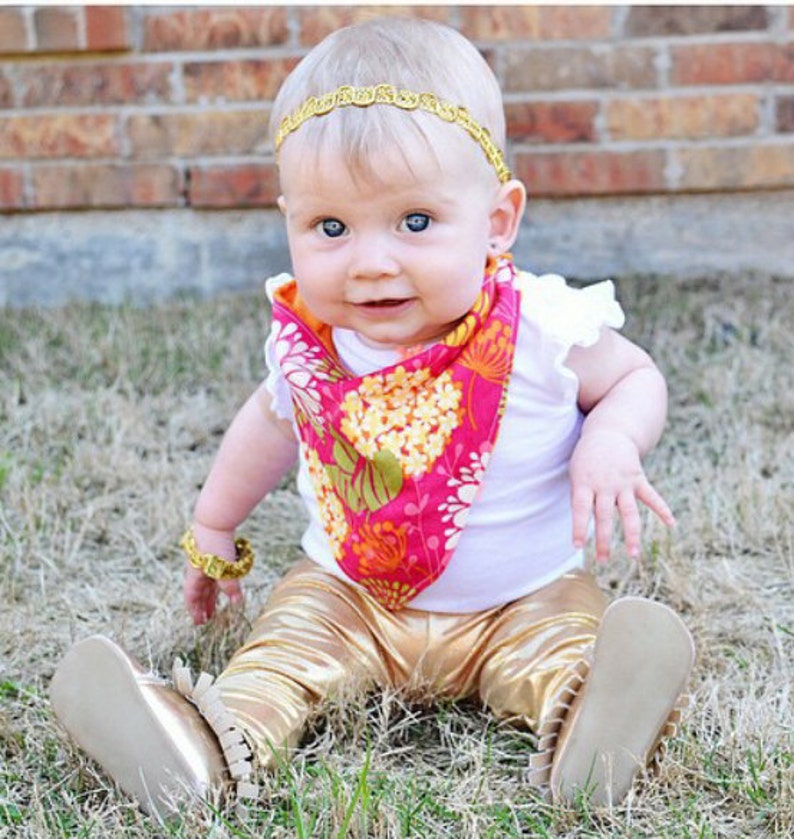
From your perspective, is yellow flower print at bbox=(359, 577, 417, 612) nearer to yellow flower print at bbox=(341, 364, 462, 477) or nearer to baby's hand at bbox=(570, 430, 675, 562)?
yellow flower print at bbox=(341, 364, 462, 477)

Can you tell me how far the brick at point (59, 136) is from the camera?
3176 mm

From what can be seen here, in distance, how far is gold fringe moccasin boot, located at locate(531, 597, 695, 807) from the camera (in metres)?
1.27

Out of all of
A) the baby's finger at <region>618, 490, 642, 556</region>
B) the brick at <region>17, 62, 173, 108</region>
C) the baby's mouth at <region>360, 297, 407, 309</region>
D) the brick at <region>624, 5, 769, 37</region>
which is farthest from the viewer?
the brick at <region>17, 62, 173, 108</region>

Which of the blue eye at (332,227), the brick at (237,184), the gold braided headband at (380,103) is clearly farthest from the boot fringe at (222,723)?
the brick at (237,184)

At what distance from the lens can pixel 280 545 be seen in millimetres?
2072

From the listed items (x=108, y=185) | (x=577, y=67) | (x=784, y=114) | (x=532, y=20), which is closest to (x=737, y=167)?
(x=784, y=114)

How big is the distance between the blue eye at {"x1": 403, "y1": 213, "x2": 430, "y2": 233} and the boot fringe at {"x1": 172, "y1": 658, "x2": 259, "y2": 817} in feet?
1.64

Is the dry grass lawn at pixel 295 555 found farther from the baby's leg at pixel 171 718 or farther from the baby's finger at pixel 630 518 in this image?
the baby's finger at pixel 630 518

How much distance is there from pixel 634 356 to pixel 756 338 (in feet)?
4.39

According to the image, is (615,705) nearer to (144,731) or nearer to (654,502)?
(654,502)

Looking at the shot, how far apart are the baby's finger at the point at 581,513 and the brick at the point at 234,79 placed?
192 cm

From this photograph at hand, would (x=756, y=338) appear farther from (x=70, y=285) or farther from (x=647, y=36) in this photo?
(x=70, y=285)

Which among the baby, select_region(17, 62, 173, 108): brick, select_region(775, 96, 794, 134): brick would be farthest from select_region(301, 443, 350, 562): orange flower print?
select_region(775, 96, 794, 134): brick

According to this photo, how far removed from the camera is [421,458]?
152 centimetres
